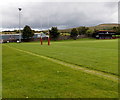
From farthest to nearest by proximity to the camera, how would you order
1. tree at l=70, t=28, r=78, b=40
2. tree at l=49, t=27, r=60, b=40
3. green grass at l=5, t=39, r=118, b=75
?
tree at l=70, t=28, r=78, b=40 → tree at l=49, t=27, r=60, b=40 → green grass at l=5, t=39, r=118, b=75

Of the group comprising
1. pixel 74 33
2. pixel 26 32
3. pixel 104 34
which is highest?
pixel 26 32

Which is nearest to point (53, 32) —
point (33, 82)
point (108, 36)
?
point (108, 36)

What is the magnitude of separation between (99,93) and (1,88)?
3674 mm

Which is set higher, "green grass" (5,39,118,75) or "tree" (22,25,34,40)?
"tree" (22,25,34,40)

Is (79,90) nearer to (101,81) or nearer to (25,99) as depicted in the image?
(101,81)

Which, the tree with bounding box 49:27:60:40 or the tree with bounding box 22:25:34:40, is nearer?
the tree with bounding box 22:25:34:40

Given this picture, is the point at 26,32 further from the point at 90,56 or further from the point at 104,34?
the point at 90,56

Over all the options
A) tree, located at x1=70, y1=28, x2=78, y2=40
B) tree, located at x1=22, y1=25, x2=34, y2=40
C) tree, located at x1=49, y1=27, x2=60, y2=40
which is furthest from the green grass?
tree, located at x1=70, y1=28, x2=78, y2=40

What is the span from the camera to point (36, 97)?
4.58 m

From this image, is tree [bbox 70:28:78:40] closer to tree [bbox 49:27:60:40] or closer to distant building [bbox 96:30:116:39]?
tree [bbox 49:27:60:40]

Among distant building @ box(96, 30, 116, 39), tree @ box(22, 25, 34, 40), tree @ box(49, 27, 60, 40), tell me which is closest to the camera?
tree @ box(22, 25, 34, 40)

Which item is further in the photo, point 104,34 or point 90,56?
point 104,34

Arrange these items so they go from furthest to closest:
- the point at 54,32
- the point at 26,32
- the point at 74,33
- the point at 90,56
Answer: the point at 74,33 < the point at 54,32 < the point at 26,32 < the point at 90,56

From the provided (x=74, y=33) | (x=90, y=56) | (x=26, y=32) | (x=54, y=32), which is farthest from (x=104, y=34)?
(x=90, y=56)
